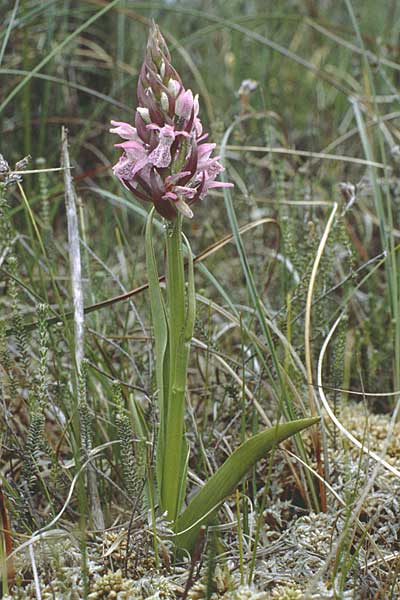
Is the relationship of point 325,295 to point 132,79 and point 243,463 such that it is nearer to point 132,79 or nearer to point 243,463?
point 243,463

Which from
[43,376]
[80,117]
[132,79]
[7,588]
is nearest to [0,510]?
[7,588]

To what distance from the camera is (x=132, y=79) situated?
2828 millimetres

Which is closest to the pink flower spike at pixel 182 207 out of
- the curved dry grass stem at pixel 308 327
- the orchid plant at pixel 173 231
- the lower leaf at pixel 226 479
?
the orchid plant at pixel 173 231

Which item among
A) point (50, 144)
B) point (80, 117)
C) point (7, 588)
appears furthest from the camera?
point (80, 117)

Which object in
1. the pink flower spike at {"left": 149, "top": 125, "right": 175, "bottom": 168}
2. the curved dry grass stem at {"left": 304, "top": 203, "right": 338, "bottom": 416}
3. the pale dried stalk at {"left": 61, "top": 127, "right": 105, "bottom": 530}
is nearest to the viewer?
the pink flower spike at {"left": 149, "top": 125, "right": 175, "bottom": 168}

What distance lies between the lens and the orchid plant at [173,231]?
111cm

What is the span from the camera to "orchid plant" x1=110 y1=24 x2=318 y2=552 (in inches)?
43.6

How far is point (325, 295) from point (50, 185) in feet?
4.97

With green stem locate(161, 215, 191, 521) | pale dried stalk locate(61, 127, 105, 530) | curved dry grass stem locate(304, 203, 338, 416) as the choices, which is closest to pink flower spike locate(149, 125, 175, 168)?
green stem locate(161, 215, 191, 521)

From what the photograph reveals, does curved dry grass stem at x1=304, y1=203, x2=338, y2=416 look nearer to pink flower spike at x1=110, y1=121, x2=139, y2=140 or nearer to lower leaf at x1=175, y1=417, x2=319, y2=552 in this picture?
lower leaf at x1=175, y1=417, x2=319, y2=552

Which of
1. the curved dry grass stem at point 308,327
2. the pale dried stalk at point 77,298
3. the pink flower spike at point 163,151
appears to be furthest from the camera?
the curved dry grass stem at point 308,327

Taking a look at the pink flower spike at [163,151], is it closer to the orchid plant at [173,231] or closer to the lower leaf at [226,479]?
the orchid plant at [173,231]

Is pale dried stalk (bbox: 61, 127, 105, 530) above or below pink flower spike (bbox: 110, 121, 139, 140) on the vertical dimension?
below

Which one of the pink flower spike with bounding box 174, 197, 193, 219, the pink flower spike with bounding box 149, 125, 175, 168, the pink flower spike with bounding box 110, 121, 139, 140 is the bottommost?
the pink flower spike with bounding box 174, 197, 193, 219
